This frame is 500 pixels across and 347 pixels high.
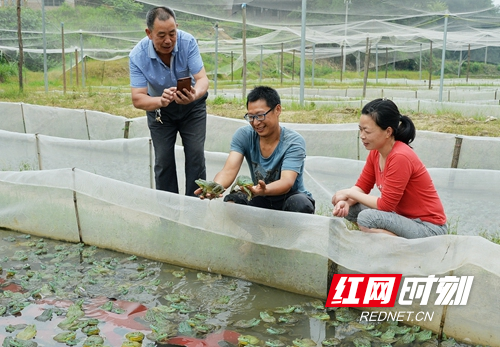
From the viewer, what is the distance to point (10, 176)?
4.02m

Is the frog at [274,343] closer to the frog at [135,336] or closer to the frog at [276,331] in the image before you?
the frog at [276,331]

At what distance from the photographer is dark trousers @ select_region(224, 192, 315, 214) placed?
119 inches

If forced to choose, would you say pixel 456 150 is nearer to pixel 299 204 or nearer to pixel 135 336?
pixel 299 204

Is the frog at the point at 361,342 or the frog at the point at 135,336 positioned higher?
the frog at the point at 361,342

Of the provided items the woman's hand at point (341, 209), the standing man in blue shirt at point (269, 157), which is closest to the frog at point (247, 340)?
the standing man in blue shirt at point (269, 157)

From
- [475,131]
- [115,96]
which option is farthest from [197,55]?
[115,96]

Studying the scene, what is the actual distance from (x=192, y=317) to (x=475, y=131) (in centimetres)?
489

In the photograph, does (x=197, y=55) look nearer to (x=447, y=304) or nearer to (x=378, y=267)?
(x=378, y=267)

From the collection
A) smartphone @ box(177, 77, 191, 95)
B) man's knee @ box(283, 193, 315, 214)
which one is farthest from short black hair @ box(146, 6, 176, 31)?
man's knee @ box(283, 193, 315, 214)

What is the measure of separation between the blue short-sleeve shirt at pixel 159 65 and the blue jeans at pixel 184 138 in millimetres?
199

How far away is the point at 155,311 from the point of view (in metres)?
2.74

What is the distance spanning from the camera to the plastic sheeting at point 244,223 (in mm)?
2402

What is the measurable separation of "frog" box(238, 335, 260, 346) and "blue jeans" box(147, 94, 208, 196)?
159 centimetres

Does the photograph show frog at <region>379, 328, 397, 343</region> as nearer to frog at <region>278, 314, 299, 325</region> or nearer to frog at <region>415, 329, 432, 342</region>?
frog at <region>415, 329, 432, 342</region>
